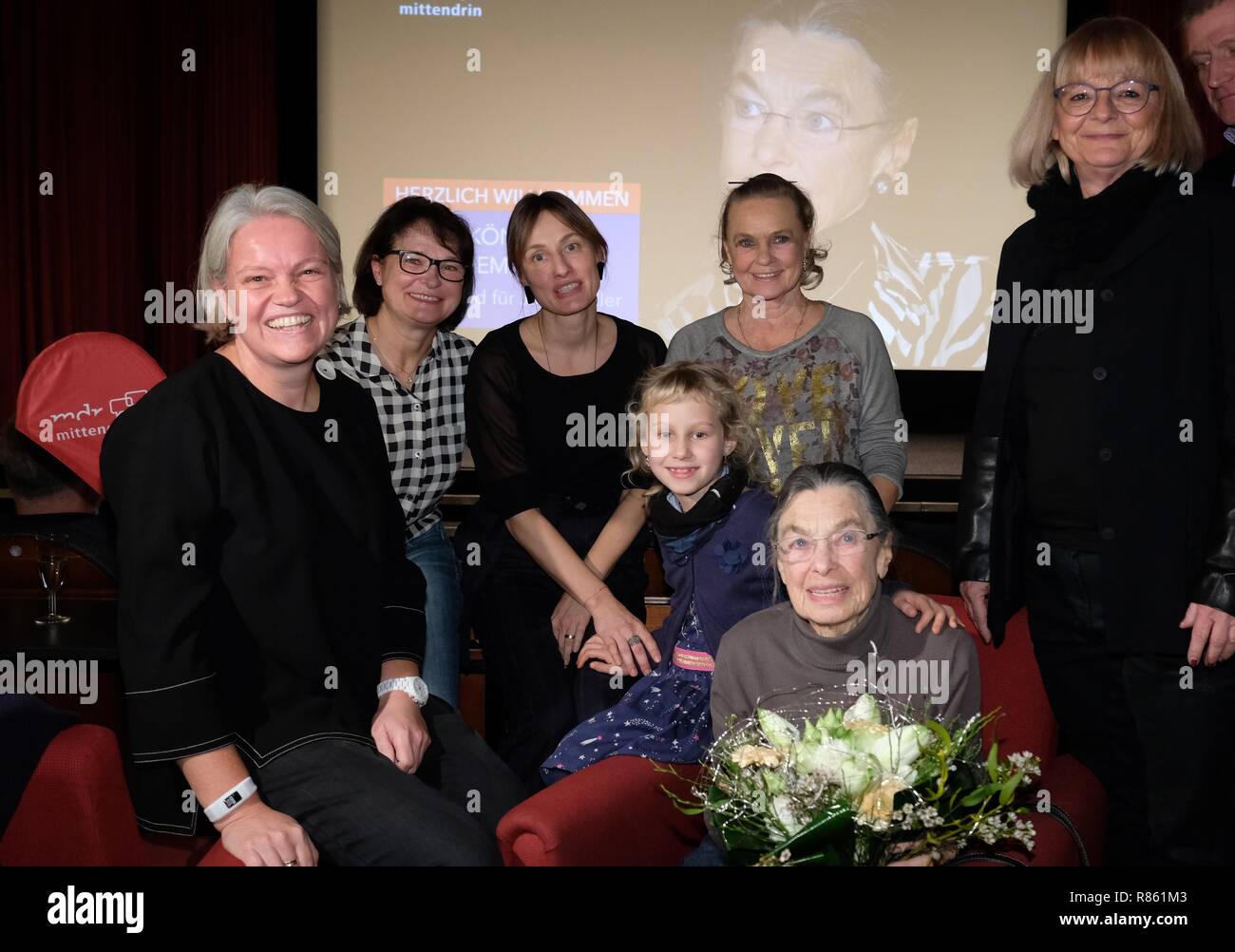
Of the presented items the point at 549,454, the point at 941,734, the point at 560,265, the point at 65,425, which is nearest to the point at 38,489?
the point at 65,425

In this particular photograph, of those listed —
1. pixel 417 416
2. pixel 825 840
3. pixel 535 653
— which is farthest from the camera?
pixel 417 416

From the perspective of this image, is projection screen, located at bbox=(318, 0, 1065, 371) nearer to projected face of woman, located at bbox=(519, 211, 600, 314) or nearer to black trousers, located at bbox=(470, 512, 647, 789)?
projected face of woman, located at bbox=(519, 211, 600, 314)

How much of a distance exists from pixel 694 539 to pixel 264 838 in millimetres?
1154

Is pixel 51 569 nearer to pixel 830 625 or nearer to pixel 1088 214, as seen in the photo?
pixel 830 625

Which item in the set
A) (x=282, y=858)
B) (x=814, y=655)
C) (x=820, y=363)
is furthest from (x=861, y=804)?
(x=820, y=363)

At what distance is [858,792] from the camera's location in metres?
1.67

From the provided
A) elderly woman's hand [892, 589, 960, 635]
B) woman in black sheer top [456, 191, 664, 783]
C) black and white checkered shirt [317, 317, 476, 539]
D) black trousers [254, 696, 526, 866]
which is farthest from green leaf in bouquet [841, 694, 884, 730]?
black and white checkered shirt [317, 317, 476, 539]

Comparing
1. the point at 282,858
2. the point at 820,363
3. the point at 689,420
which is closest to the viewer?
the point at 282,858

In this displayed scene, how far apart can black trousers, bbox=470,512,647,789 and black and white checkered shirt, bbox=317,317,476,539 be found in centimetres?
A: 25

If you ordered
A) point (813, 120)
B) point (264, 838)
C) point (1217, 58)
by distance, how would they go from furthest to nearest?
point (813, 120)
point (1217, 58)
point (264, 838)

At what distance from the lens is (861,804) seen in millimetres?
1664

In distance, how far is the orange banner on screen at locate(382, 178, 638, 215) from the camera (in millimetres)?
5910
